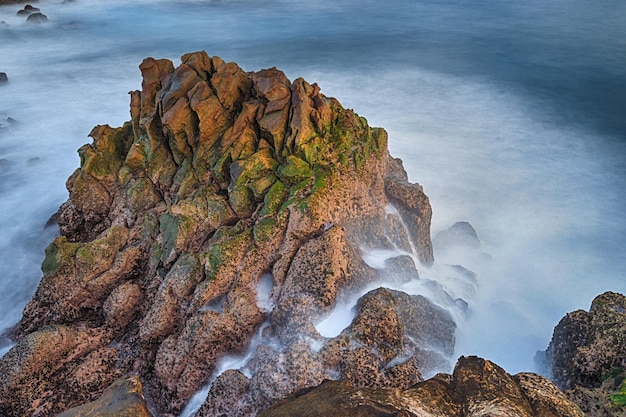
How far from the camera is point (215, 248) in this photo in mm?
8680

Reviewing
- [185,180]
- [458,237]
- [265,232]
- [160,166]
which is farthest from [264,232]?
[458,237]

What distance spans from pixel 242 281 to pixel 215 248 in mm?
795

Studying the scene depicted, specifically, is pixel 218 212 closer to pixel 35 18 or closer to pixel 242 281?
pixel 242 281

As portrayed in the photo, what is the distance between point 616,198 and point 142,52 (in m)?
32.6

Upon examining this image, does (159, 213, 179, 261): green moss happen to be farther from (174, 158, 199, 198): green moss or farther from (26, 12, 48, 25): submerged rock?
(26, 12, 48, 25): submerged rock

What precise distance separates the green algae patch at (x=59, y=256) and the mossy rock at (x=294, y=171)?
4.59 m

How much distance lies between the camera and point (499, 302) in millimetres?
13203

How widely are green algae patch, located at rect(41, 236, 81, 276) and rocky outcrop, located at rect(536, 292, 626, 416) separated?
926 centimetres

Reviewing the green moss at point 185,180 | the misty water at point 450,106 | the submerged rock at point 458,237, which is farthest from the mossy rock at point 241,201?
the submerged rock at point 458,237

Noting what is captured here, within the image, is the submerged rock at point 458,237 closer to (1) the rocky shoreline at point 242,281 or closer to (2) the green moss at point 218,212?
(1) the rocky shoreline at point 242,281

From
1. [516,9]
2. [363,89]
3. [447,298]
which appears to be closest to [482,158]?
[363,89]

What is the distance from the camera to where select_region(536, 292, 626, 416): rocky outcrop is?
6.33 metres

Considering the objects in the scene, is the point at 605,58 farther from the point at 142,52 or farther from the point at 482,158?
the point at 142,52

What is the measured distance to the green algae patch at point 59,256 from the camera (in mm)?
9539
